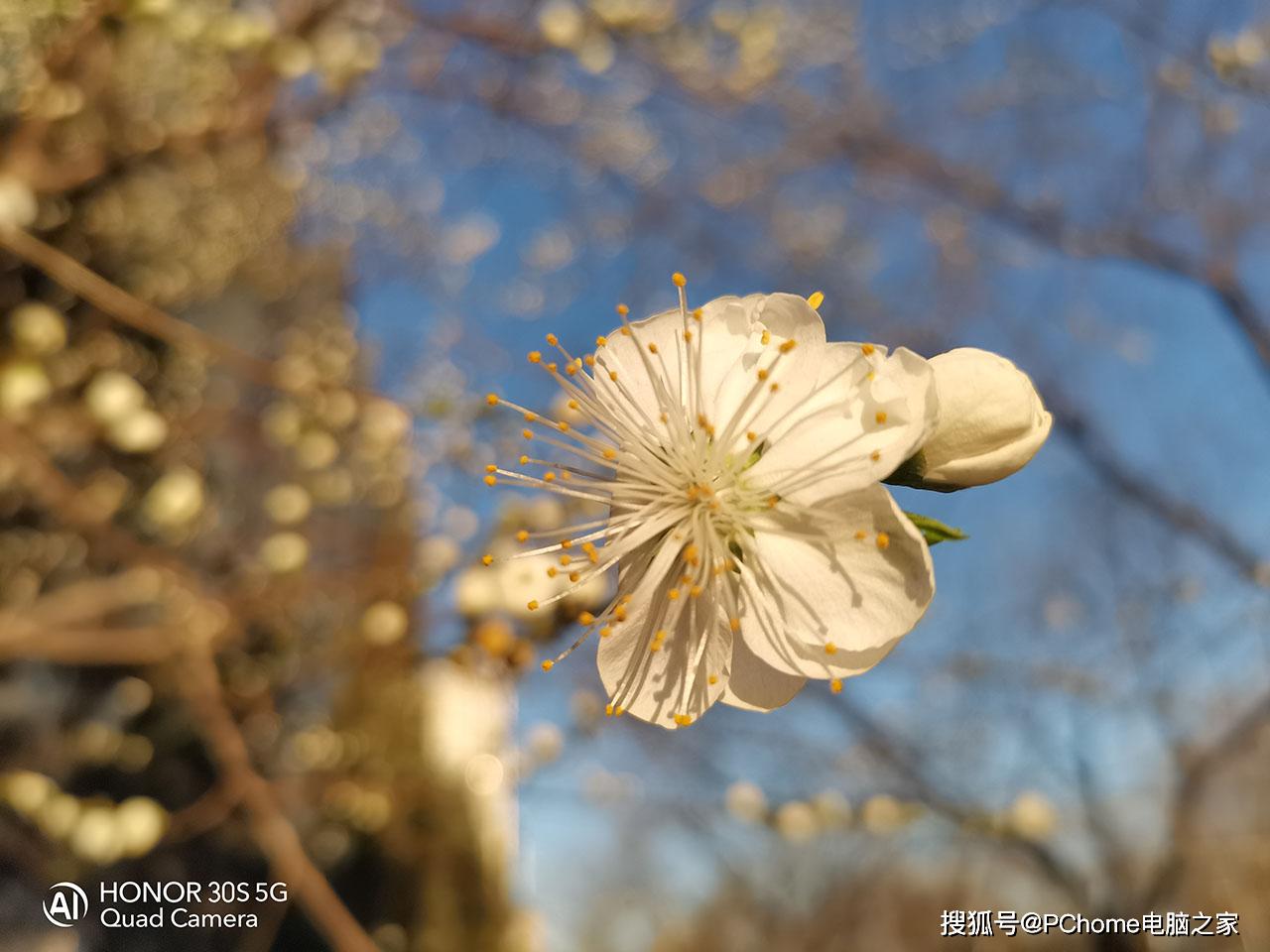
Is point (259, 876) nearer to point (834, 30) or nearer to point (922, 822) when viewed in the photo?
point (922, 822)

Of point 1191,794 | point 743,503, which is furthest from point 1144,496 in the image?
point 743,503

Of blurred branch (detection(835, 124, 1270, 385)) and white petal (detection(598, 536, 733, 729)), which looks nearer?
white petal (detection(598, 536, 733, 729))

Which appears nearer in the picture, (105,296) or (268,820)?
(105,296)

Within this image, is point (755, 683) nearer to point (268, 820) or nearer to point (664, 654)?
point (664, 654)

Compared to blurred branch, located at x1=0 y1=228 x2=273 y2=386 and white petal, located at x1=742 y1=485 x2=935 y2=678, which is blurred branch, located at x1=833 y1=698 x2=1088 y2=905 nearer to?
white petal, located at x1=742 y1=485 x2=935 y2=678

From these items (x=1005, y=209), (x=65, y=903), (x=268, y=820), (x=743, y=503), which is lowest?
(x=65, y=903)

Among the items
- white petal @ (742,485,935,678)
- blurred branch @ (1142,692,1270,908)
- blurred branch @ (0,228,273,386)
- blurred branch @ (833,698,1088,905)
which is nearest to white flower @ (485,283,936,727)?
white petal @ (742,485,935,678)
